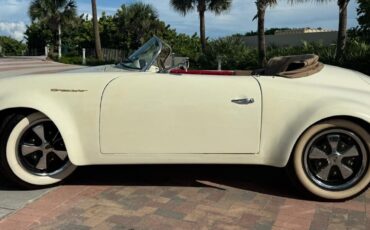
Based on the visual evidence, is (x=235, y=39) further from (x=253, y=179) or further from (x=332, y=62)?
(x=253, y=179)

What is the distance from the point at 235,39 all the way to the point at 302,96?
59.9ft

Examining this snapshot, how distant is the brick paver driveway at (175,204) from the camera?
3344 millimetres

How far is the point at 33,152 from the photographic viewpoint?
391 cm

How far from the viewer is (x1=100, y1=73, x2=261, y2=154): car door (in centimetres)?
371

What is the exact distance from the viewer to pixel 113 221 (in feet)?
11.0

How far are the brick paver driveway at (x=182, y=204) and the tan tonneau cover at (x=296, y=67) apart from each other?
958 millimetres

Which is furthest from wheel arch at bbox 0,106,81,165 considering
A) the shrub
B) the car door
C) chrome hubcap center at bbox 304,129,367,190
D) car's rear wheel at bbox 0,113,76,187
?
the shrub

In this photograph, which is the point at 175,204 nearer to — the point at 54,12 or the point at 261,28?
the point at 261,28

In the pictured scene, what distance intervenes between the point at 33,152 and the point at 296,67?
231cm

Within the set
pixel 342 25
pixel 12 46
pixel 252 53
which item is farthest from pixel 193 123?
pixel 12 46

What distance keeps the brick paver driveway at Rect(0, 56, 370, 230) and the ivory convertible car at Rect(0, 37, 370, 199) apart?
242 mm

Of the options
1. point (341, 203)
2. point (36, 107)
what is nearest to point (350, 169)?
point (341, 203)

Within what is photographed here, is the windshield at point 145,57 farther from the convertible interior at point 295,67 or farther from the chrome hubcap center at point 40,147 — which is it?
the chrome hubcap center at point 40,147

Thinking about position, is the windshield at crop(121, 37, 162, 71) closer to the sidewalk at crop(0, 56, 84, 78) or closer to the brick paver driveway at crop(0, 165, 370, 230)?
the brick paver driveway at crop(0, 165, 370, 230)
